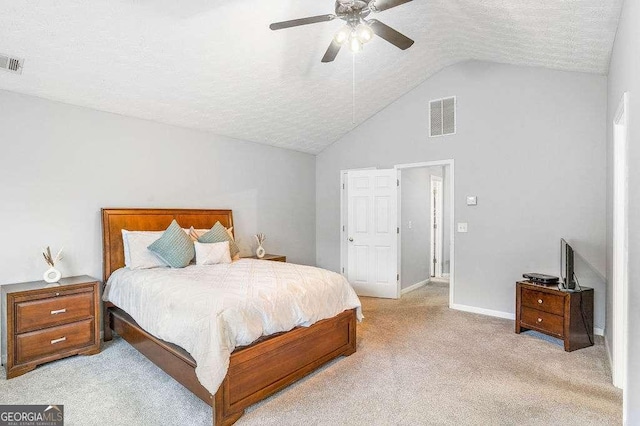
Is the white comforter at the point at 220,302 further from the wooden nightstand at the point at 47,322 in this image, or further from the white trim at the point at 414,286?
the white trim at the point at 414,286

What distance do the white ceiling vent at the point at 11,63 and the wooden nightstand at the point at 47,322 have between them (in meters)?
1.87

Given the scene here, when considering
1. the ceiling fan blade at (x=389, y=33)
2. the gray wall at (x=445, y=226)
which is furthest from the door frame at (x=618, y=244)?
the gray wall at (x=445, y=226)

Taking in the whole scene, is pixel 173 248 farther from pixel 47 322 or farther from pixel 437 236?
pixel 437 236

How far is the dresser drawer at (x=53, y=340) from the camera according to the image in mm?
2809

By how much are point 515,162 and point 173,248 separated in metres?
4.21

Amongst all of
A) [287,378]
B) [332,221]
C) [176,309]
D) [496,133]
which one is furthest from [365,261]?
[176,309]

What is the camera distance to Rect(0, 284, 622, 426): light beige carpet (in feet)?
7.37

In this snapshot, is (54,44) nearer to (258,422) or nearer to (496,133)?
(258,422)

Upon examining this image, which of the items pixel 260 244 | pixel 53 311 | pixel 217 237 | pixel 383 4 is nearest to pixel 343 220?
pixel 260 244

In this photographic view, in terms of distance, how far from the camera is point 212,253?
3.88 meters

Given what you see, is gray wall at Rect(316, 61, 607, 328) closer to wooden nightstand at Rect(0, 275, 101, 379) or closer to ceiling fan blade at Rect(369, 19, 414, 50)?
ceiling fan blade at Rect(369, 19, 414, 50)

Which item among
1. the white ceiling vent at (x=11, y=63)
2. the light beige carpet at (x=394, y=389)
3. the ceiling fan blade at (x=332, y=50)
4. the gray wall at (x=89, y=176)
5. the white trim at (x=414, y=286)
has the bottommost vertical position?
the light beige carpet at (x=394, y=389)

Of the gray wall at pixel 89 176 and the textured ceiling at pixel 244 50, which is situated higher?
the textured ceiling at pixel 244 50

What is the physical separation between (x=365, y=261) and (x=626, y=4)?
165 inches
